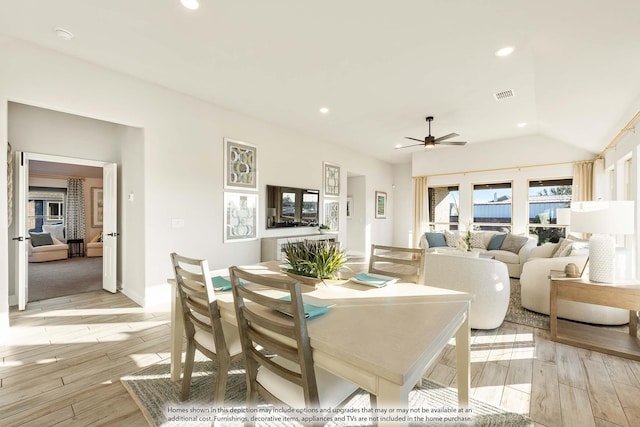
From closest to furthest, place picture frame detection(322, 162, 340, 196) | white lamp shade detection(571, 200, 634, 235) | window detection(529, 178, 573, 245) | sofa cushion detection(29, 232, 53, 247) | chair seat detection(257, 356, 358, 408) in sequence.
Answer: chair seat detection(257, 356, 358, 408) < white lamp shade detection(571, 200, 634, 235) < window detection(529, 178, 573, 245) < picture frame detection(322, 162, 340, 196) < sofa cushion detection(29, 232, 53, 247)

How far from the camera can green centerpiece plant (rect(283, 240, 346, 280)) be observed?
177cm

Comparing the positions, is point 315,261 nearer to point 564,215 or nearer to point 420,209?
point 564,215

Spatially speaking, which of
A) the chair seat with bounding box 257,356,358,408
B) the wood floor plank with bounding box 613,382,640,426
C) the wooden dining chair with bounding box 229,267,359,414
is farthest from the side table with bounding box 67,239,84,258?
the wood floor plank with bounding box 613,382,640,426

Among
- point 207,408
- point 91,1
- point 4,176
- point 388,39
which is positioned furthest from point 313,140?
point 207,408

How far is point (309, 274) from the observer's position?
1.79 meters

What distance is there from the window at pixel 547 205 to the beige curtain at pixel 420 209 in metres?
2.30

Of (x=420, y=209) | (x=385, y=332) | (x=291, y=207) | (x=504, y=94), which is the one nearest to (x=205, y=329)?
(x=385, y=332)

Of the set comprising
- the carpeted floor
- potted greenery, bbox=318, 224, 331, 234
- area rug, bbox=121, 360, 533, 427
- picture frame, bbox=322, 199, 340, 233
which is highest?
picture frame, bbox=322, 199, 340, 233

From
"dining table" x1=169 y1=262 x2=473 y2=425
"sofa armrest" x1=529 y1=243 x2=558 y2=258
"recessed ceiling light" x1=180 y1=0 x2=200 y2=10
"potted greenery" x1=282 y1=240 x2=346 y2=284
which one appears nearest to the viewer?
"dining table" x1=169 y1=262 x2=473 y2=425

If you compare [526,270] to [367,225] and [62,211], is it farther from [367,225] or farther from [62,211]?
[62,211]

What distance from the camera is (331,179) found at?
6.54 m

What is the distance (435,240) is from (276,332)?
5.87m

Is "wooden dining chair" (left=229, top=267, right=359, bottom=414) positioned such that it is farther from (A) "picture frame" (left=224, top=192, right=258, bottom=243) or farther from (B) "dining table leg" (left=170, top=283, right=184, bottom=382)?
(A) "picture frame" (left=224, top=192, right=258, bottom=243)

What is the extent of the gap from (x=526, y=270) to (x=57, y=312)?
565 centimetres
